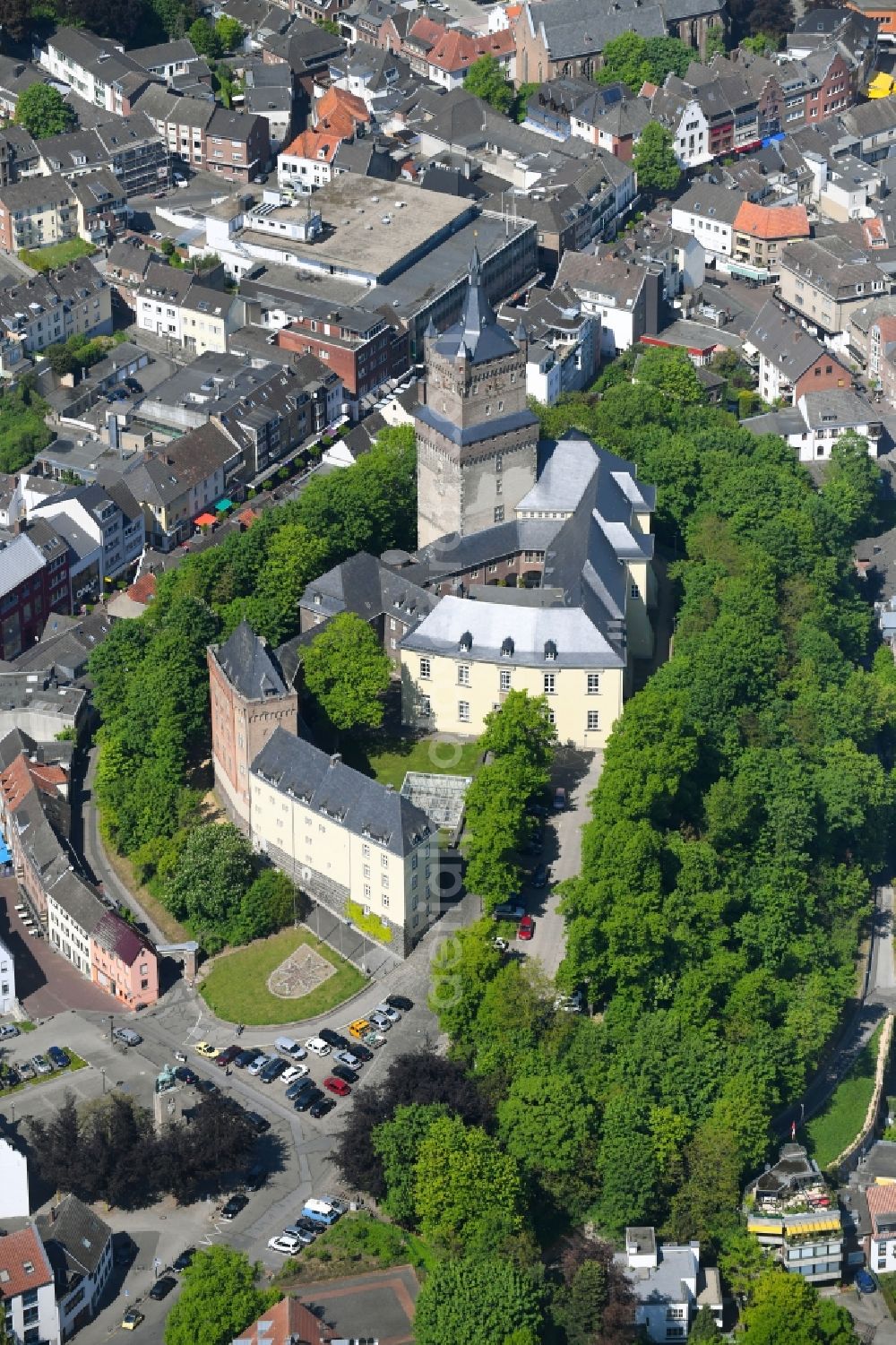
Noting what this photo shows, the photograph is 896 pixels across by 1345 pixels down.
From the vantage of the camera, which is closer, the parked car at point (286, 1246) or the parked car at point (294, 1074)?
the parked car at point (286, 1246)

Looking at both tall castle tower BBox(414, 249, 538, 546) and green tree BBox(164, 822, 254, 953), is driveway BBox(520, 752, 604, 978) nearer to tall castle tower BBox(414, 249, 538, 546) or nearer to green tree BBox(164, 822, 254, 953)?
green tree BBox(164, 822, 254, 953)

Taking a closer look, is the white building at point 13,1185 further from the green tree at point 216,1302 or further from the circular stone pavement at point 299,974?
the circular stone pavement at point 299,974

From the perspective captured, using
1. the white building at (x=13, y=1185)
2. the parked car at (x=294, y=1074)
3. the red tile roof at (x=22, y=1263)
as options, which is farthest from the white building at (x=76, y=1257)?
the parked car at (x=294, y=1074)

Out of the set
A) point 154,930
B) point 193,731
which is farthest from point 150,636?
point 154,930

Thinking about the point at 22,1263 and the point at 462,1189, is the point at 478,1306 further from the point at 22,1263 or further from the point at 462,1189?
the point at 22,1263

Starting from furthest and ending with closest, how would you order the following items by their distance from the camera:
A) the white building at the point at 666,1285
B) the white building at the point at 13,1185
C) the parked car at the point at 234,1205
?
the parked car at the point at 234,1205 < the white building at the point at 13,1185 < the white building at the point at 666,1285

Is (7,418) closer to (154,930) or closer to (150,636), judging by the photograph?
(150,636)

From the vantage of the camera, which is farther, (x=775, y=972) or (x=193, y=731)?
(x=193, y=731)

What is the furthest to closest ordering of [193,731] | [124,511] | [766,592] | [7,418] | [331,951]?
1. [7,418]
2. [124,511]
3. [766,592]
4. [193,731]
5. [331,951]
